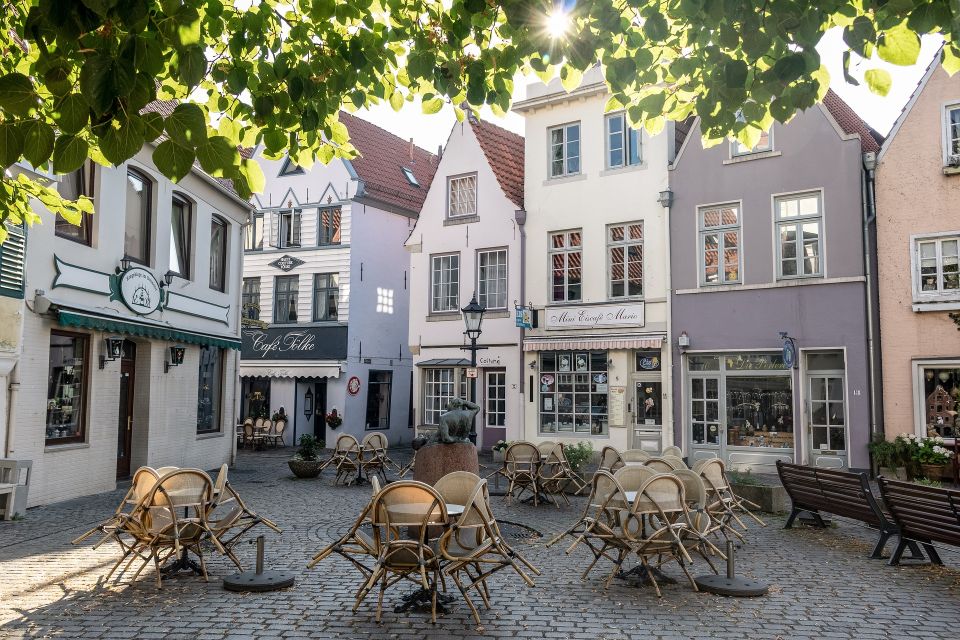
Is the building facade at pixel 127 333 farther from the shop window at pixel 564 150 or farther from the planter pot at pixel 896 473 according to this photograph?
the planter pot at pixel 896 473

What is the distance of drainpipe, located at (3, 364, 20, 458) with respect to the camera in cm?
1166

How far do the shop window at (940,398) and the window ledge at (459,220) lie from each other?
12.0 m

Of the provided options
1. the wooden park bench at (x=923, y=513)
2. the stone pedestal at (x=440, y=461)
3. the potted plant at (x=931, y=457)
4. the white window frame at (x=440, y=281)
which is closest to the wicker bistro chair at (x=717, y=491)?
the wooden park bench at (x=923, y=513)

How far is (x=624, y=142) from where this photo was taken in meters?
20.8

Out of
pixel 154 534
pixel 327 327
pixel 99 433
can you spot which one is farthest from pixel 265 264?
pixel 154 534

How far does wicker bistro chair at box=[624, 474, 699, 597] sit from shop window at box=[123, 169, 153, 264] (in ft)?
36.4

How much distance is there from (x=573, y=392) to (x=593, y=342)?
5.06 feet

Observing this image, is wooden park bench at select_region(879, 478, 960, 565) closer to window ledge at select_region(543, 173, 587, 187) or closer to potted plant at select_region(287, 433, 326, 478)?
potted plant at select_region(287, 433, 326, 478)

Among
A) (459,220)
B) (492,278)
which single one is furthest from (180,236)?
(492,278)

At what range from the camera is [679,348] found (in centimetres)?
Result: 1920

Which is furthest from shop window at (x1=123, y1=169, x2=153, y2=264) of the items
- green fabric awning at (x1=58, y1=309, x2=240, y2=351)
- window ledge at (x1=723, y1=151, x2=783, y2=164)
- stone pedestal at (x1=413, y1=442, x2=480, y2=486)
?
window ledge at (x1=723, y1=151, x2=783, y2=164)

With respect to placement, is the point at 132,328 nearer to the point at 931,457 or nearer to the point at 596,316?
the point at 596,316

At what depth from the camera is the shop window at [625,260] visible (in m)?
20.2

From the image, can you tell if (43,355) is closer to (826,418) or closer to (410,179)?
(826,418)
